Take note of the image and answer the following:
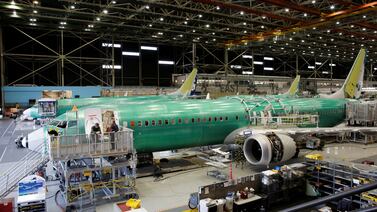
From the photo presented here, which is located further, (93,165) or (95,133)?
(93,165)

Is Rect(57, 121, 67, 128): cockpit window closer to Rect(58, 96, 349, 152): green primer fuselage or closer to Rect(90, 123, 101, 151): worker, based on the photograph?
Rect(58, 96, 349, 152): green primer fuselage

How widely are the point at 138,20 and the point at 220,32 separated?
13.2 m

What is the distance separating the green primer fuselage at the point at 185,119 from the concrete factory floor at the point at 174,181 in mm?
1781

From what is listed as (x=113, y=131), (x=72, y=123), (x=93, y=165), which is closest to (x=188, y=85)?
(x=72, y=123)

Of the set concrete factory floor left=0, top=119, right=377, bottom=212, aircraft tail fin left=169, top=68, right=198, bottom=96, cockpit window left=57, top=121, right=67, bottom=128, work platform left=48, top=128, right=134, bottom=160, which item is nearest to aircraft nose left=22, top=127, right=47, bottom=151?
cockpit window left=57, top=121, right=67, bottom=128

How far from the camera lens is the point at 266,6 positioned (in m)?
32.2

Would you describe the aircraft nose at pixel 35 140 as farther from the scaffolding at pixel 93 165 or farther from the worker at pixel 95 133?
the worker at pixel 95 133

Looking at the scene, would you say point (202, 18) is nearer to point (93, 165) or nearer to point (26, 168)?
point (93, 165)

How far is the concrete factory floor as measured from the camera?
1202 centimetres

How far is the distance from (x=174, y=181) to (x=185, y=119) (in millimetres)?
3508

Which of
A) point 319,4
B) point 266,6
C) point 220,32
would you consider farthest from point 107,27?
point 319,4

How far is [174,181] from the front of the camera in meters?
14.7

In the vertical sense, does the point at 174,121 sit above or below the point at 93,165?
above

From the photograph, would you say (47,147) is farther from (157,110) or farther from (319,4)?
(319,4)
